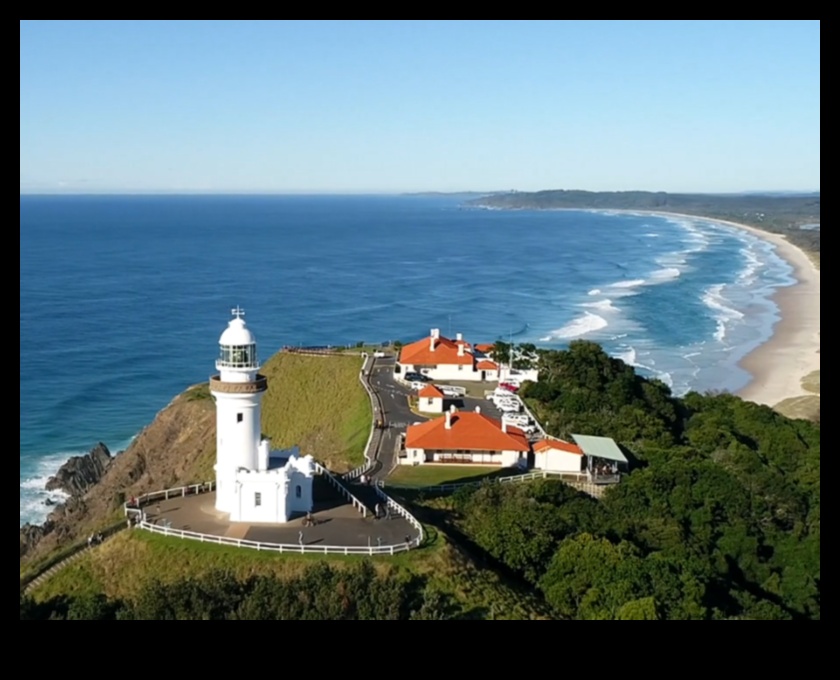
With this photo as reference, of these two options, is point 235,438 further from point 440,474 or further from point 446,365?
point 446,365

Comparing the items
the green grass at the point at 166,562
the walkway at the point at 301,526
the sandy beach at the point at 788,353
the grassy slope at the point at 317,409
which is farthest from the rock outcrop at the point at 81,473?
the sandy beach at the point at 788,353

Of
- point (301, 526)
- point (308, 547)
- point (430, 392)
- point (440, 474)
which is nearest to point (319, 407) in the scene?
point (430, 392)

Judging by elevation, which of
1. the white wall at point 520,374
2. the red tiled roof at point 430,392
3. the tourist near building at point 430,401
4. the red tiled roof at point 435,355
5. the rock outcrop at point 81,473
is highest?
the red tiled roof at point 435,355

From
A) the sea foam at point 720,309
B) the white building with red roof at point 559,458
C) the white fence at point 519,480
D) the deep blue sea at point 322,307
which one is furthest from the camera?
the sea foam at point 720,309

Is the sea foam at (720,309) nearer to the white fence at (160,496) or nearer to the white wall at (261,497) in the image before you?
the white fence at (160,496)

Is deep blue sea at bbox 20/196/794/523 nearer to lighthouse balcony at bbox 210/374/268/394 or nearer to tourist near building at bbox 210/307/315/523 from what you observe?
tourist near building at bbox 210/307/315/523

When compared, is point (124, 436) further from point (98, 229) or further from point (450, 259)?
point (98, 229)

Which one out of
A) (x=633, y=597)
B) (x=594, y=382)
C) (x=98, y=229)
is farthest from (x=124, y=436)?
(x=98, y=229)
